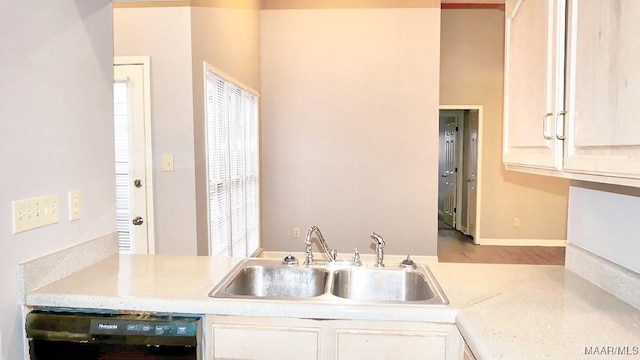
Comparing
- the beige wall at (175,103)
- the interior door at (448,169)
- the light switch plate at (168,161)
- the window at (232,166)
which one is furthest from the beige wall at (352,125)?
the interior door at (448,169)

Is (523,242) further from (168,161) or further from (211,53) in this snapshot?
(168,161)

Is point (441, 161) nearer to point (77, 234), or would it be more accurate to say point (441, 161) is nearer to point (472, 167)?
point (472, 167)

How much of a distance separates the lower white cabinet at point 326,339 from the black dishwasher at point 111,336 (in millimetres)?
79

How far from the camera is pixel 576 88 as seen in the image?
3.70ft

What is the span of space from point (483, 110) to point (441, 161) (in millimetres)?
2297

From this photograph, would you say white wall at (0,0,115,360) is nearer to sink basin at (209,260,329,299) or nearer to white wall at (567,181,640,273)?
sink basin at (209,260,329,299)

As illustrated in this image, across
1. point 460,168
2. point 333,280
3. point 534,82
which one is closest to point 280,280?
point 333,280

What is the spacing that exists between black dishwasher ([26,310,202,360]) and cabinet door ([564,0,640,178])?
1.27 m

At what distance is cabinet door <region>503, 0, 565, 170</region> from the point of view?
4.00 ft

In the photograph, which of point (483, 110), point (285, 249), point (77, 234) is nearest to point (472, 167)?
point (483, 110)

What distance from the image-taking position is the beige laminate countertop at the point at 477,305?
1.05 meters

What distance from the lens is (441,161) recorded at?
8211 millimetres

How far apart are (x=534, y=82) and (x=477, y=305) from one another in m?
0.77

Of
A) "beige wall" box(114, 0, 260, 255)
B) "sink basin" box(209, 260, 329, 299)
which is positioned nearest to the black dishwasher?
"sink basin" box(209, 260, 329, 299)
